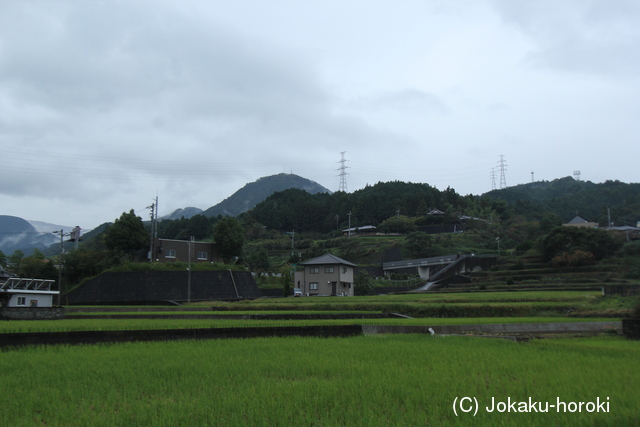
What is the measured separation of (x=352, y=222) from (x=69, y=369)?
301ft

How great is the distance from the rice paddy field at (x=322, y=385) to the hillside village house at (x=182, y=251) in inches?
1324

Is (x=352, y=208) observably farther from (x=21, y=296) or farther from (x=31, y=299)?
(x=21, y=296)

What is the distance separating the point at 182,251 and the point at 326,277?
14.4 metres

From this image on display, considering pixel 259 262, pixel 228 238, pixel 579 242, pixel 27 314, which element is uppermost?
pixel 228 238

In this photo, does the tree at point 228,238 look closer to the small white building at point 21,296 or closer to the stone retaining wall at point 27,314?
the small white building at point 21,296

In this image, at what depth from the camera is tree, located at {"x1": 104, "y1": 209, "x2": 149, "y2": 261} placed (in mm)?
40062

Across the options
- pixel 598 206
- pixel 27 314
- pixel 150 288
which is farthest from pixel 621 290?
pixel 598 206

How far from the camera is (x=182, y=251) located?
43.5 m

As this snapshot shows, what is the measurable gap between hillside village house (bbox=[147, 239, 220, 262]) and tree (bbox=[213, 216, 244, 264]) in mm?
928

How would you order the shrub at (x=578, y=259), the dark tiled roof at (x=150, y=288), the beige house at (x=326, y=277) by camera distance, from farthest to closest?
the shrub at (x=578, y=259)
the beige house at (x=326, y=277)
the dark tiled roof at (x=150, y=288)

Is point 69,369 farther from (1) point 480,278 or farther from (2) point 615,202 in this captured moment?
(2) point 615,202

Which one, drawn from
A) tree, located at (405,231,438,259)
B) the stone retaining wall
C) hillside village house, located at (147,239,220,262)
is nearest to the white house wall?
the stone retaining wall

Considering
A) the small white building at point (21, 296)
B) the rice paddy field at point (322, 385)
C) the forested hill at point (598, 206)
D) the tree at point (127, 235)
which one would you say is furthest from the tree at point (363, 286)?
the forested hill at point (598, 206)

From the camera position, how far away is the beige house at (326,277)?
38969 millimetres
